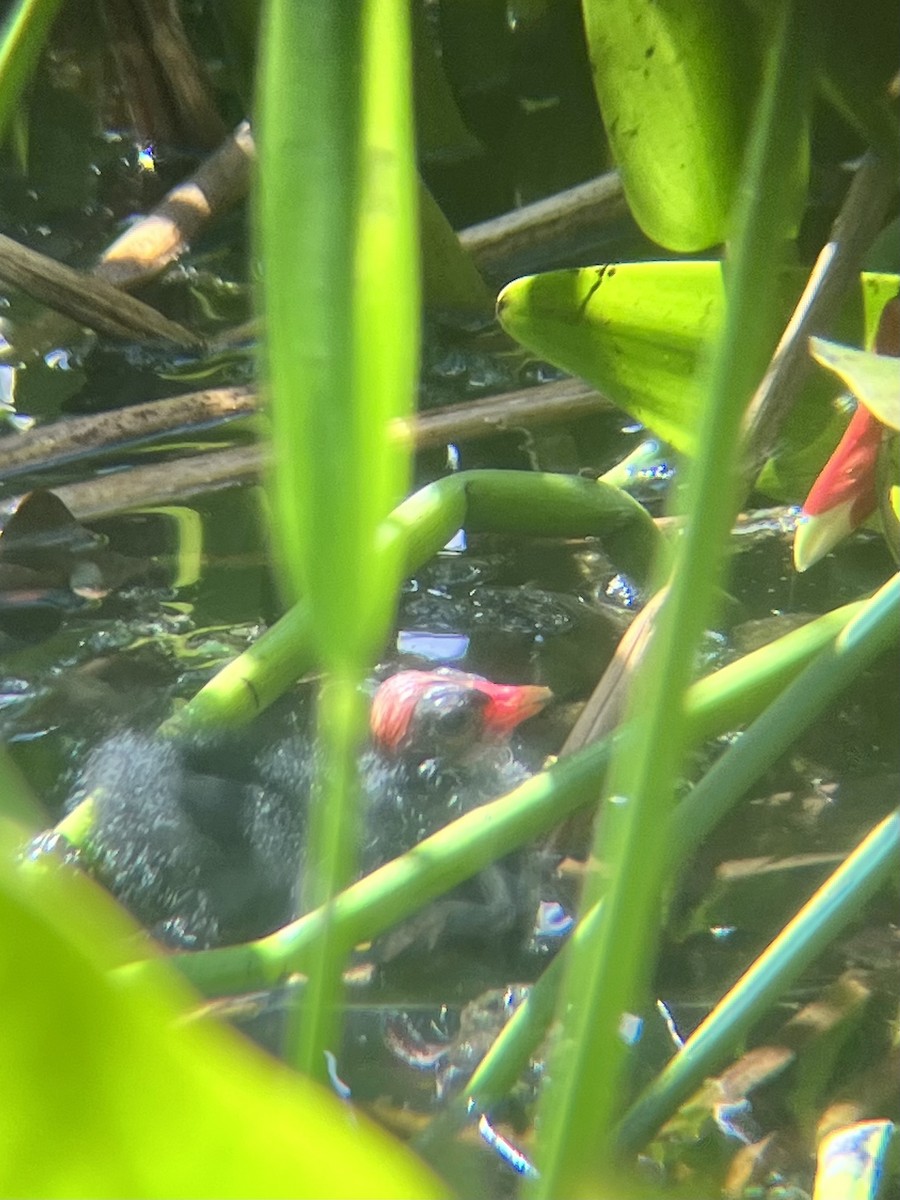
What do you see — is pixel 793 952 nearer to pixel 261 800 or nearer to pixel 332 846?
pixel 332 846

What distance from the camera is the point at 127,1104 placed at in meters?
0.09

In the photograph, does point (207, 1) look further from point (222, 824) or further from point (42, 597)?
point (222, 824)

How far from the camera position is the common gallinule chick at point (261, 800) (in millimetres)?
539

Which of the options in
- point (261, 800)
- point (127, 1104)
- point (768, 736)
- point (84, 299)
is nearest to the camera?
point (127, 1104)

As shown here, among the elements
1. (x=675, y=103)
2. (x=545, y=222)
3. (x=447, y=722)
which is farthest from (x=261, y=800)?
(x=545, y=222)

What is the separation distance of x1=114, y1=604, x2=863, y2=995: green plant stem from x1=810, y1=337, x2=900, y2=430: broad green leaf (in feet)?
0.35

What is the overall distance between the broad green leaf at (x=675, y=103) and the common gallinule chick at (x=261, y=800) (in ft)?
→ 0.89

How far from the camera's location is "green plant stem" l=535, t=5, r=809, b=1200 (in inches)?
6.2

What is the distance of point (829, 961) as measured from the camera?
49 cm

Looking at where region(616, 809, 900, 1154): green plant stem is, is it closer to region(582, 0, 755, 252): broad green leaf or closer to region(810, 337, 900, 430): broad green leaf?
region(810, 337, 900, 430): broad green leaf

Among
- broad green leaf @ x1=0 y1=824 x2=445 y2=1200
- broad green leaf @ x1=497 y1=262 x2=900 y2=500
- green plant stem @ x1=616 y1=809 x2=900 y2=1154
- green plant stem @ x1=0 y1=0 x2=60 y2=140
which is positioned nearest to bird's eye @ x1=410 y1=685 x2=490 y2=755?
broad green leaf @ x1=497 y1=262 x2=900 y2=500

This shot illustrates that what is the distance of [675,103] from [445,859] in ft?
1.05

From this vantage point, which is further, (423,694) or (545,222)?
(545,222)

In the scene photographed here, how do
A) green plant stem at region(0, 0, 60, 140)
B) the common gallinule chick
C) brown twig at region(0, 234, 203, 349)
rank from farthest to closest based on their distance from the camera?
1. brown twig at region(0, 234, 203, 349)
2. the common gallinule chick
3. green plant stem at region(0, 0, 60, 140)
